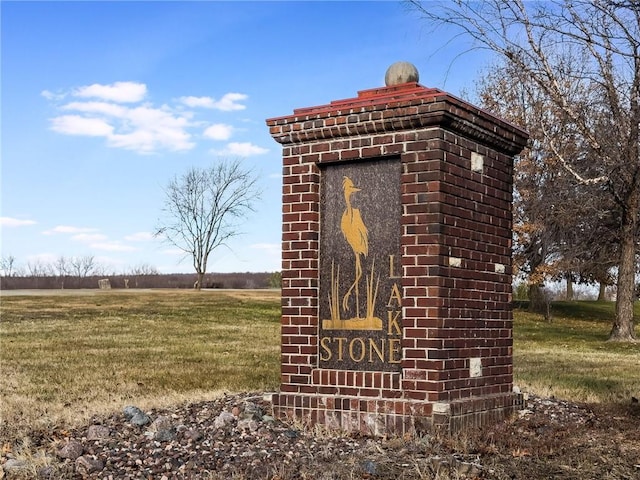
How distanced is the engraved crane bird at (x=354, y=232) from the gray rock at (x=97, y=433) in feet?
7.59

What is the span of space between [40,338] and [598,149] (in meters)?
14.1

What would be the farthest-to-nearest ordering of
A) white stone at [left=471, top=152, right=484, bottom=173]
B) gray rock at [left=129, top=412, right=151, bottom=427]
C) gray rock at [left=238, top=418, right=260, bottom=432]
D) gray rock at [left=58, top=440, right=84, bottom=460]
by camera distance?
white stone at [left=471, top=152, right=484, bottom=173] < gray rock at [left=129, top=412, right=151, bottom=427] < gray rock at [left=238, top=418, right=260, bottom=432] < gray rock at [left=58, top=440, right=84, bottom=460]

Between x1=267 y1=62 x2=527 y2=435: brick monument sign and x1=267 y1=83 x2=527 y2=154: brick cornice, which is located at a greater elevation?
x1=267 y1=83 x2=527 y2=154: brick cornice

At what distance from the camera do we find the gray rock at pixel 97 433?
22.6ft

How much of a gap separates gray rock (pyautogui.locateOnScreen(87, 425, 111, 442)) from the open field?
45cm

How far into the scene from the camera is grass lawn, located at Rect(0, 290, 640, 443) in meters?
10.4

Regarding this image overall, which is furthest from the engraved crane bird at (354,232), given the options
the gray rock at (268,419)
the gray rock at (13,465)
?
the gray rock at (13,465)

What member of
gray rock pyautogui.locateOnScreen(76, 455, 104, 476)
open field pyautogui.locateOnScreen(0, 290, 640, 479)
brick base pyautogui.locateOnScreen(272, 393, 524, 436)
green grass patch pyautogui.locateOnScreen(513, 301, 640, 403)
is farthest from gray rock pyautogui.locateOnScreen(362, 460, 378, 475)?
green grass patch pyautogui.locateOnScreen(513, 301, 640, 403)

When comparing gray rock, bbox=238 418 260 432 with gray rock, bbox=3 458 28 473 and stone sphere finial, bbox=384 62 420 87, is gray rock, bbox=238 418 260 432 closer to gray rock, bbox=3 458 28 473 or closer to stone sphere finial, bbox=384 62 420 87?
gray rock, bbox=3 458 28 473

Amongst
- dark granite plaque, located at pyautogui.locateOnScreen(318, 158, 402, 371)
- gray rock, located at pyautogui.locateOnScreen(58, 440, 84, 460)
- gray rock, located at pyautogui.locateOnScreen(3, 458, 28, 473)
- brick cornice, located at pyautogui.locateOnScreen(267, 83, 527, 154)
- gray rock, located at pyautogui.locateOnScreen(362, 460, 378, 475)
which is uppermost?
brick cornice, located at pyautogui.locateOnScreen(267, 83, 527, 154)

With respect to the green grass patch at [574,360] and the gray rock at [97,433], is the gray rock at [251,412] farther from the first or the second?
the green grass patch at [574,360]

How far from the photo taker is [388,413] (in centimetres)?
698

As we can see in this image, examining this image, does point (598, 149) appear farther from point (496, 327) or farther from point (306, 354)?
point (306, 354)

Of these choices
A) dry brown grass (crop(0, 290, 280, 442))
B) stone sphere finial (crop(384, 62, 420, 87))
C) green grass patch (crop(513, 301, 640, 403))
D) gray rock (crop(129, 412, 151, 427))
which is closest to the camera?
gray rock (crop(129, 412, 151, 427))
